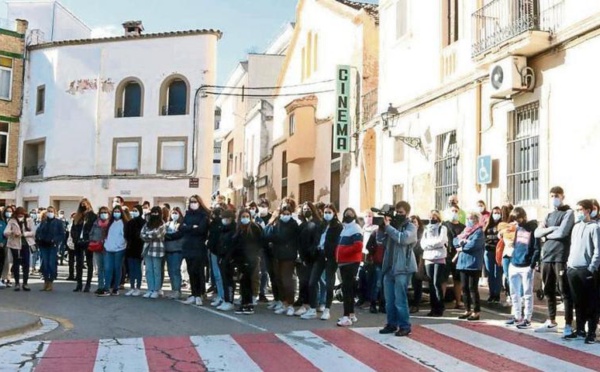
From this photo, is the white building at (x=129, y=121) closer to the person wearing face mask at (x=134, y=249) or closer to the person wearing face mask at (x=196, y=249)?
the person wearing face mask at (x=134, y=249)

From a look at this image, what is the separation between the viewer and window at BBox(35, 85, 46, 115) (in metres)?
32.3

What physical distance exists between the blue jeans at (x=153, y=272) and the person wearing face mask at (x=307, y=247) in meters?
3.23

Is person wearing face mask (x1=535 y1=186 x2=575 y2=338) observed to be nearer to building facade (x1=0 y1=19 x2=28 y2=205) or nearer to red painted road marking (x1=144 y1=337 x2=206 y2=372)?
red painted road marking (x1=144 y1=337 x2=206 y2=372)

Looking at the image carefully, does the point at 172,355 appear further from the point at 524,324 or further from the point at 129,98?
the point at 129,98

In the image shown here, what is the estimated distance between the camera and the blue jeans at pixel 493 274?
478 inches

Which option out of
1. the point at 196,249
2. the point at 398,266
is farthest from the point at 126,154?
the point at 398,266

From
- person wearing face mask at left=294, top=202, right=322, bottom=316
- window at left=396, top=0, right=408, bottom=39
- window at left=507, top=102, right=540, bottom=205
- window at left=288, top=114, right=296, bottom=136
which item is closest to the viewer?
person wearing face mask at left=294, top=202, right=322, bottom=316

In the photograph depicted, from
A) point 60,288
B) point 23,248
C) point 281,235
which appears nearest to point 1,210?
point 23,248

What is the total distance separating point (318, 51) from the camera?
1080 inches

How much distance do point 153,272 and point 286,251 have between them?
3.30 metres

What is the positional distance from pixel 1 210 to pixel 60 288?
226cm

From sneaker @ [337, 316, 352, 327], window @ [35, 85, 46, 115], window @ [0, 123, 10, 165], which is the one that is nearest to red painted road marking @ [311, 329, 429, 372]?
sneaker @ [337, 316, 352, 327]

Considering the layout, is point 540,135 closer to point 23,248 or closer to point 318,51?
point 23,248

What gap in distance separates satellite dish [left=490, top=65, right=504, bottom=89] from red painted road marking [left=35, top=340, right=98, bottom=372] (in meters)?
9.43
